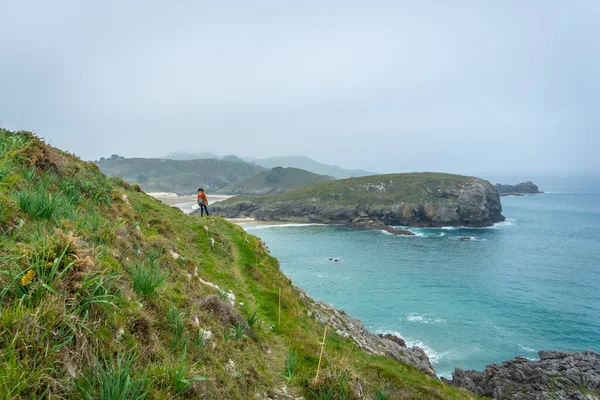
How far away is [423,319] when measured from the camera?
39.2 metres

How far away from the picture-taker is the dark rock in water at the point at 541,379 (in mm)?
21359

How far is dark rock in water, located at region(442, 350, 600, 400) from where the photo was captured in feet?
70.1

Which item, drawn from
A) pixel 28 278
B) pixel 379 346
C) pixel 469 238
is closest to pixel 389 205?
pixel 469 238

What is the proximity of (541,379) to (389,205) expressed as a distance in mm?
94757

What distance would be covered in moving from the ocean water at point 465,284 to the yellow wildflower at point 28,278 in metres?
33.3

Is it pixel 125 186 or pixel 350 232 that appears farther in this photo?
pixel 350 232

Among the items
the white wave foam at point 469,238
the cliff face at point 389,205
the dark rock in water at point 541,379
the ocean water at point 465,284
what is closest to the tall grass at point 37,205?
the dark rock in water at point 541,379

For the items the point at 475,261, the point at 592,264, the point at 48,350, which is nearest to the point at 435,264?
the point at 475,261

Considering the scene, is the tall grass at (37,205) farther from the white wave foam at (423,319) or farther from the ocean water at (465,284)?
the white wave foam at (423,319)

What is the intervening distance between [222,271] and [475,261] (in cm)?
6312

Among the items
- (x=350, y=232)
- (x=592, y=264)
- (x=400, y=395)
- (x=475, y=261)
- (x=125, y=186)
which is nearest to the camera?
(x=400, y=395)

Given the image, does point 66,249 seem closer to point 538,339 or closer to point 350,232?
point 538,339

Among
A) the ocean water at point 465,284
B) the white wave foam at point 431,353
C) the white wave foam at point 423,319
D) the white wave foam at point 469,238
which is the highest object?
the white wave foam at point 469,238

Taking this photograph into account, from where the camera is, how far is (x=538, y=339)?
113 feet
